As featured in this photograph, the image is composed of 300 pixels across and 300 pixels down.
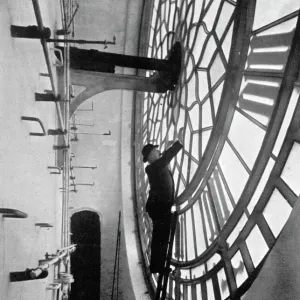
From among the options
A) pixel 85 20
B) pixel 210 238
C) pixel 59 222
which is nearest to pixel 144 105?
pixel 85 20

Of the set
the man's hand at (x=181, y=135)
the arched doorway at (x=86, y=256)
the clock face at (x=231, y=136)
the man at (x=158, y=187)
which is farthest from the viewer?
the arched doorway at (x=86, y=256)

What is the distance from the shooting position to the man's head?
10.1ft

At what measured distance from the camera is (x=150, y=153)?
121 inches

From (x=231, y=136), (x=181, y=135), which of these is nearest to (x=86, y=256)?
(x=181, y=135)

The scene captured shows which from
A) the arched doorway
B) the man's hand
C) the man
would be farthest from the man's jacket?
the arched doorway

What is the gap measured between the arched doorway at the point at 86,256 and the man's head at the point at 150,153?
9.06ft

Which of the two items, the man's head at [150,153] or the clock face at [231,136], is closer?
the clock face at [231,136]

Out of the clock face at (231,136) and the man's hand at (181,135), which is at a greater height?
the man's hand at (181,135)

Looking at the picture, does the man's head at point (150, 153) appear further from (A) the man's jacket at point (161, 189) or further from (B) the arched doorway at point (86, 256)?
(B) the arched doorway at point (86, 256)

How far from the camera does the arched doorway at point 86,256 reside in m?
5.57

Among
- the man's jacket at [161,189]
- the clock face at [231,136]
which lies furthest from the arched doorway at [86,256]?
the man's jacket at [161,189]

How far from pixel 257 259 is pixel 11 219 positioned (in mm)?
1159

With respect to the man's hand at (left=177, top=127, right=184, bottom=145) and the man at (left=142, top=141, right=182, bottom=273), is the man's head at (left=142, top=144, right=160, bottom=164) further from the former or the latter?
the man's hand at (left=177, top=127, right=184, bottom=145)

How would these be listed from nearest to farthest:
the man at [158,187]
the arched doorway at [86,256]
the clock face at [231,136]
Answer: the clock face at [231,136], the man at [158,187], the arched doorway at [86,256]
